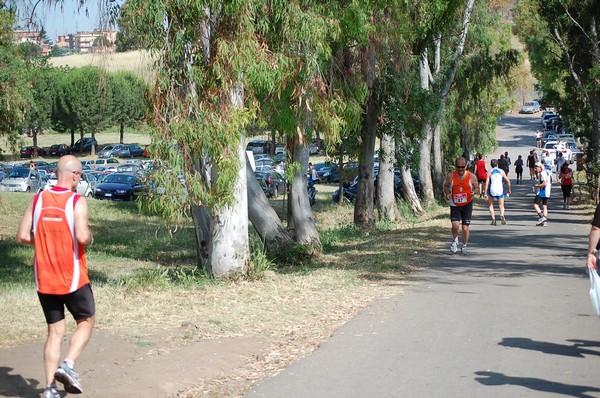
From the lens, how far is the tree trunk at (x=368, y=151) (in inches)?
925

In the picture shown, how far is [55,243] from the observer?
23.5ft

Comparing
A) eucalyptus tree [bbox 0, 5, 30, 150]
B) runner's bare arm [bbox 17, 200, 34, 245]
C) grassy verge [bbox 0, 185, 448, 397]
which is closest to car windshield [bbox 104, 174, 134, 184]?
eucalyptus tree [bbox 0, 5, 30, 150]

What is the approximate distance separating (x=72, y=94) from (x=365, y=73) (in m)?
64.8

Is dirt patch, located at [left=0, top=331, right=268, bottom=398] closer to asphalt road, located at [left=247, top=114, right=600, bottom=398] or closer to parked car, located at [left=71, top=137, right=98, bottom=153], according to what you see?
asphalt road, located at [left=247, top=114, right=600, bottom=398]

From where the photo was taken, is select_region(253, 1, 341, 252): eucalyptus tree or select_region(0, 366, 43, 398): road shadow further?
select_region(253, 1, 341, 252): eucalyptus tree

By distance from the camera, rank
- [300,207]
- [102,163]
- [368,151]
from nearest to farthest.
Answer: [300,207] < [368,151] < [102,163]

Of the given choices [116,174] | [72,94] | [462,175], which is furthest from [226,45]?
[72,94]

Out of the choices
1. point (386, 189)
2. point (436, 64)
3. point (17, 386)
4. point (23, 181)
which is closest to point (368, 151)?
point (386, 189)

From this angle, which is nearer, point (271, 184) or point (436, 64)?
point (436, 64)

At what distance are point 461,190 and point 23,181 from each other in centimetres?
3770

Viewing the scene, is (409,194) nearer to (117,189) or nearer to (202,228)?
(117,189)

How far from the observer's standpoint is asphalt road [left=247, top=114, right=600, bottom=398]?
8.08 meters

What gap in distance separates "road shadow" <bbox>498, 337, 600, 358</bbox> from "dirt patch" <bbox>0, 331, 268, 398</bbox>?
8.65 feet

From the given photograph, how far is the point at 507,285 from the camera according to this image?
47.4 ft
